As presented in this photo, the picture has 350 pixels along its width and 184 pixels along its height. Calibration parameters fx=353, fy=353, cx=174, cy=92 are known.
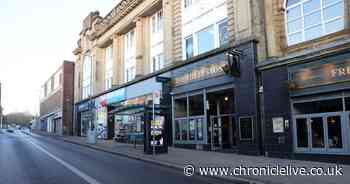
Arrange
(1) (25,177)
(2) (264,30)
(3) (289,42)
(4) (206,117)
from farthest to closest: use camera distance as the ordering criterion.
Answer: (4) (206,117)
(2) (264,30)
(3) (289,42)
(1) (25,177)

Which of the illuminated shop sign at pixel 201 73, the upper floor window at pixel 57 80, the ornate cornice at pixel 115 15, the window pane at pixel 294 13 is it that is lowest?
the illuminated shop sign at pixel 201 73

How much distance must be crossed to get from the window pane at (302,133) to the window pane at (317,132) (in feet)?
1.08

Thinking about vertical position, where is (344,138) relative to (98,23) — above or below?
below

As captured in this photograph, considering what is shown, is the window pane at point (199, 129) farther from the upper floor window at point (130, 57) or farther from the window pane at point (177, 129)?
the upper floor window at point (130, 57)

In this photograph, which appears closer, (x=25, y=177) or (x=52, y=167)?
(x=25, y=177)

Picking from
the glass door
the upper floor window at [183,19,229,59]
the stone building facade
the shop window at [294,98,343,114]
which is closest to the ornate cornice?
the stone building facade

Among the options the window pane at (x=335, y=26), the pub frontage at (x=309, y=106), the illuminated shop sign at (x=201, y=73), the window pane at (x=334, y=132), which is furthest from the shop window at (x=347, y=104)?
the illuminated shop sign at (x=201, y=73)

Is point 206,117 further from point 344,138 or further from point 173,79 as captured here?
point 344,138

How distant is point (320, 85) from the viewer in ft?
47.9

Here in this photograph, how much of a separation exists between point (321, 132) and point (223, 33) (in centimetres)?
870

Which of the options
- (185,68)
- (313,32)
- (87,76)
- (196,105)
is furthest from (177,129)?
(87,76)

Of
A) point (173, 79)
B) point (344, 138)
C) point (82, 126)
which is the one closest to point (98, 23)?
point (82, 126)

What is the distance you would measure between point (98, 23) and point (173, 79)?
20887 millimetres

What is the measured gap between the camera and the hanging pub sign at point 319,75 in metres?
13.8
